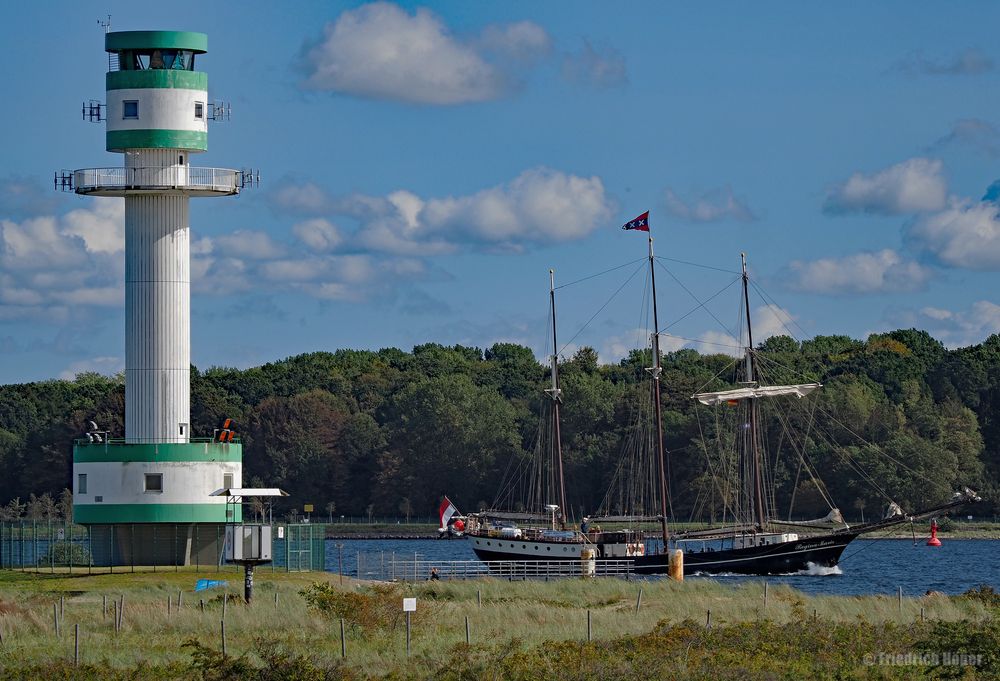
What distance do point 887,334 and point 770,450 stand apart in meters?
50.6

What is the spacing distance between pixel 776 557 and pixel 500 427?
6575cm

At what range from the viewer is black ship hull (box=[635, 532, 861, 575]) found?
9775cm

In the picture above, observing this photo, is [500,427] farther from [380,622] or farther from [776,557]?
[380,622]

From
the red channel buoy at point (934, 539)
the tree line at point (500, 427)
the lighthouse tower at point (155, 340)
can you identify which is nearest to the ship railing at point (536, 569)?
the lighthouse tower at point (155, 340)

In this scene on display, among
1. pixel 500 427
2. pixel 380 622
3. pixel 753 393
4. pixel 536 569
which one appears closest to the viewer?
pixel 380 622

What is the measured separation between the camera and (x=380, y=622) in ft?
165

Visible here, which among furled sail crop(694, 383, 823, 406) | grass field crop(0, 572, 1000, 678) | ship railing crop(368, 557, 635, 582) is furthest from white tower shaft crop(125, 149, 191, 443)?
furled sail crop(694, 383, 823, 406)

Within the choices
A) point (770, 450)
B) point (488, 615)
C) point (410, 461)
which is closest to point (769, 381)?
point (770, 450)

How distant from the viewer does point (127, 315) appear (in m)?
72.5

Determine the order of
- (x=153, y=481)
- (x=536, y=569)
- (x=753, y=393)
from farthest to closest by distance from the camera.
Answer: (x=753, y=393), (x=536, y=569), (x=153, y=481)

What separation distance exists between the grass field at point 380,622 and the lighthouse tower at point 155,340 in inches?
220

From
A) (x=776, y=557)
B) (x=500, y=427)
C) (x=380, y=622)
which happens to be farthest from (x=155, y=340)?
(x=500, y=427)

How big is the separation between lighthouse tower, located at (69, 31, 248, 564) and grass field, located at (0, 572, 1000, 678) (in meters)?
5.60

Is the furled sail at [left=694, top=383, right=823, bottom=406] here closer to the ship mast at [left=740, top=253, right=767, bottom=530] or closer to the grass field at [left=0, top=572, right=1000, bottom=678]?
the ship mast at [left=740, top=253, right=767, bottom=530]
